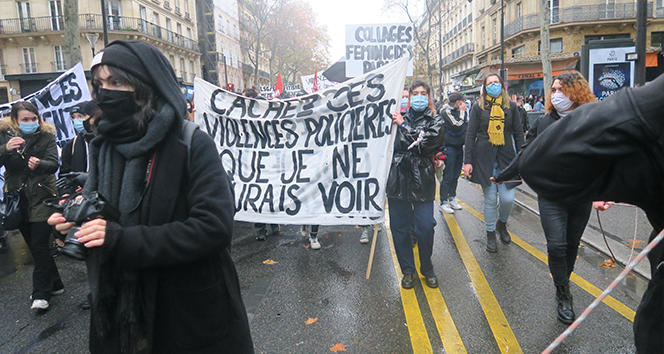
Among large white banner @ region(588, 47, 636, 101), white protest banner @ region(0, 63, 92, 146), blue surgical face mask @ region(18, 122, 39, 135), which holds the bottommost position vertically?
blue surgical face mask @ region(18, 122, 39, 135)

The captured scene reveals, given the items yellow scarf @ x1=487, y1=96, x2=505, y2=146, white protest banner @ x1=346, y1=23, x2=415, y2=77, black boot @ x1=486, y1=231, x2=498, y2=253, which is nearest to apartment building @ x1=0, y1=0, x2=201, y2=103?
white protest banner @ x1=346, y1=23, x2=415, y2=77

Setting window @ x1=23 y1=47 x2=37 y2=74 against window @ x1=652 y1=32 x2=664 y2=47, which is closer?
window @ x1=652 y1=32 x2=664 y2=47

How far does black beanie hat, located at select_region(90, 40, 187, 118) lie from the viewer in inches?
61.4

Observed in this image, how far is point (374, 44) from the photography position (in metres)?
8.98

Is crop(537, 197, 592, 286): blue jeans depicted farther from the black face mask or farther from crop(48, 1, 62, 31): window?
crop(48, 1, 62, 31): window

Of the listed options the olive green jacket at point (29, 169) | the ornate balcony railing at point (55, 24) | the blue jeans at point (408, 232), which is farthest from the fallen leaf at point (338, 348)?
the ornate balcony railing at point (55, 24)

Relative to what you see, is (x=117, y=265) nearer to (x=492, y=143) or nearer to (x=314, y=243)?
(x=314, y=243)

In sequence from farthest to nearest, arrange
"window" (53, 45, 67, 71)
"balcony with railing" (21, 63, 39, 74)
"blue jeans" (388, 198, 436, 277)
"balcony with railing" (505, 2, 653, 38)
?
"window" (53, 45, 67, 71) < "balcony with railing" (21, 63, 39, 74) < "balcony with railing" (505, 2, 653, 38) < "blue jeans" (388, 198, 436, 277)

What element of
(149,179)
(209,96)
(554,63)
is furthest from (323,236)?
(554,63)

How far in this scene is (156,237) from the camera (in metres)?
1.49

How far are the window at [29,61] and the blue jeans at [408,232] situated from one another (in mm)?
40201

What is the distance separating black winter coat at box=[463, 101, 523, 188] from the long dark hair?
13.9 feet

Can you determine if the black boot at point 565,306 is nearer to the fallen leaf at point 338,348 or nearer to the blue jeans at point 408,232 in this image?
the blue jeans at point 408,232

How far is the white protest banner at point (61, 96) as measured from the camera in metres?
5.24
